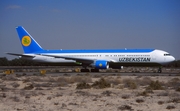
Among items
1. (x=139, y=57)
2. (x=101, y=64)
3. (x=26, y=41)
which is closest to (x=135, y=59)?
(x=139, y=57)

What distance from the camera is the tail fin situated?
180 ft

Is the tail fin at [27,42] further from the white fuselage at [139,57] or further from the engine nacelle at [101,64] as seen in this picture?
the engine nacelle at [101,64]

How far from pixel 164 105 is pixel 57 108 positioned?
478 cm

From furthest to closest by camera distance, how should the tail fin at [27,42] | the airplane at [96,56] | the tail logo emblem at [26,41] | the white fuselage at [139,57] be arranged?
the tail logo emblem at [26,41]
the tail fin at [27,42]
the airplane at [96,56]
the white fuselage at [139,57]

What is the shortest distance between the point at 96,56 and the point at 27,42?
12.8m

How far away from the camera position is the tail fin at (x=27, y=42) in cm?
5497

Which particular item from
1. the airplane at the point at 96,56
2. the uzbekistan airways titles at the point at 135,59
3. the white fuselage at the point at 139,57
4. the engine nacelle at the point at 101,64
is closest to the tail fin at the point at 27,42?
the airplane at the point at 96,56

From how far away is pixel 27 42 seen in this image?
2184 inches

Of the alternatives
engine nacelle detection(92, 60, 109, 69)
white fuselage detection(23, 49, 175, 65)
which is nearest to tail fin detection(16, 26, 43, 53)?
white fuselage detection(23, 49, 175, 65)

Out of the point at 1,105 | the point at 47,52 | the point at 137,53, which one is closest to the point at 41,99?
the point at 1,105

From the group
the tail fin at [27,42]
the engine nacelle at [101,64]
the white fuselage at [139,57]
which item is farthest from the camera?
the tail fin at [27,42]

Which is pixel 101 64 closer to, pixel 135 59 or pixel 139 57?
pixel 135 59

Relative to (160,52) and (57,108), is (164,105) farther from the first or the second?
(160,52)

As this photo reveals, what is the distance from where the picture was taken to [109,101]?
1661 centimetres
